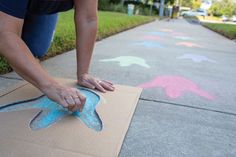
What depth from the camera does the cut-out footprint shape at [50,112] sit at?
1557mm

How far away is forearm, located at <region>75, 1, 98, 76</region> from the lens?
1.98 meters

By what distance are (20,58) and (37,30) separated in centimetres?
84

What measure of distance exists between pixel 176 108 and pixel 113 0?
64.2 ft

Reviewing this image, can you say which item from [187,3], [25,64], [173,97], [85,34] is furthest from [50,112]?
[187,3]

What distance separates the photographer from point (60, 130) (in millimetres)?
1486

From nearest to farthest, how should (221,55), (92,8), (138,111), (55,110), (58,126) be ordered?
(58,126) → (55,110) → (138,111) → (92,8) → (221,55)

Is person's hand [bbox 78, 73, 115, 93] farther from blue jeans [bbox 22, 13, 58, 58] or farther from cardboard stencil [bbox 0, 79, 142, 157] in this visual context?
blue jeans [bbox 22, 13, 58, 58]

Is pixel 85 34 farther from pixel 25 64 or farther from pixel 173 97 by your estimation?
pixel 173 97

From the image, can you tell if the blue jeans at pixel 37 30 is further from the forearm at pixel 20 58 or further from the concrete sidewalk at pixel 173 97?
the forearm at pixel 20 58

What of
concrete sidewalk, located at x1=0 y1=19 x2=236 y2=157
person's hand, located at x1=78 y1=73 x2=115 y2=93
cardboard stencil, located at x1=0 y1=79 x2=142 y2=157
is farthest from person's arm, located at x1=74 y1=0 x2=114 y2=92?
concrete sidewalk, located at x1=0 y1=19 x2=236 y2=157

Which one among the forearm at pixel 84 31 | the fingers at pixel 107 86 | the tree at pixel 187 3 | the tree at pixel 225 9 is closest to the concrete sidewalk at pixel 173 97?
the fingers at pixel 107 86

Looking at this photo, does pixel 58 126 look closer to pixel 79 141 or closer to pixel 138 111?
pixel 79 141

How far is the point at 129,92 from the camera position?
212 cm

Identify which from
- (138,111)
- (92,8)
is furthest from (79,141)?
(92,8)
